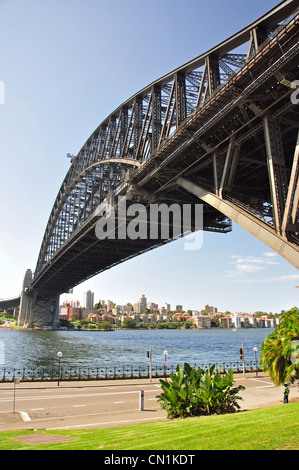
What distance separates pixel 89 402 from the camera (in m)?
18.7

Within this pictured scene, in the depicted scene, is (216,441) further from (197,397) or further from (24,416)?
(24,416)

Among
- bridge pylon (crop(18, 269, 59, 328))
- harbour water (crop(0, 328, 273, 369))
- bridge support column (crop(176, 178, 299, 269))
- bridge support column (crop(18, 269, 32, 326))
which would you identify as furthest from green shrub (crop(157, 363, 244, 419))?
bridge support column (crop(18, 269, 32, 326))

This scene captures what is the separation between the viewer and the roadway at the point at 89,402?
14.1m

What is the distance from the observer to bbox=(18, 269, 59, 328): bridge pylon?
125 meters

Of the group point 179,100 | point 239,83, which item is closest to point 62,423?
point 239,83

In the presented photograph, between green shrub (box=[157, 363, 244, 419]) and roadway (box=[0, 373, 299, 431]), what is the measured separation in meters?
1.31

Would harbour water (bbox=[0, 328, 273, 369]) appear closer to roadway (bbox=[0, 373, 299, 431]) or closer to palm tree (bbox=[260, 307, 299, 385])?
roadway (bbox=[0, 373, 299, 431])

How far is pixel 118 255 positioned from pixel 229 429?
59665 millimetres

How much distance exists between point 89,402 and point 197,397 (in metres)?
7.89

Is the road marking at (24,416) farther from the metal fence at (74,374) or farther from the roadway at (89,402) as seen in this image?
the metal fence at (74,374)

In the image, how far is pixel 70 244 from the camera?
6178 cm

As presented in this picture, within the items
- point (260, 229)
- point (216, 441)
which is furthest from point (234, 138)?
point (216, 441)

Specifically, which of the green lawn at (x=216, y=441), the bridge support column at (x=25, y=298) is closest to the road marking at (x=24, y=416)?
the green lawn at (x=216, y=441)

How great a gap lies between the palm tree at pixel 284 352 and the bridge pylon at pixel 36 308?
375 feet
